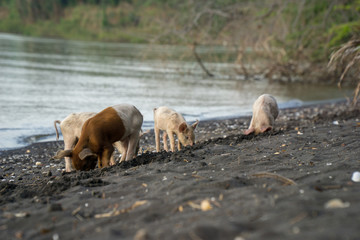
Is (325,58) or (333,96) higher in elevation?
(325,58)

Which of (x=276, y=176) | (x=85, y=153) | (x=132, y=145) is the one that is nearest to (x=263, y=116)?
(x=132, y=145)

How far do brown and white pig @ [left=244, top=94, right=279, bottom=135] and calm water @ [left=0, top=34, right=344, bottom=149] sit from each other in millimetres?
4806

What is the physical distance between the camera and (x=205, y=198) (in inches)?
193

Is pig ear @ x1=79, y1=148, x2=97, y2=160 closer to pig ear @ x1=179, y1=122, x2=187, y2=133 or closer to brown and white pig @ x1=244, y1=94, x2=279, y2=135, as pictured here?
pig ear @ x1=179, y1=122, x2=187, y2=133

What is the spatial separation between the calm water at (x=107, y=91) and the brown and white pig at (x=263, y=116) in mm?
4806

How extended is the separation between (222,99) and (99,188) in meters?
16.3

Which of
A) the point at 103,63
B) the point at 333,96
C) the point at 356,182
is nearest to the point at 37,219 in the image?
the point at 356,182

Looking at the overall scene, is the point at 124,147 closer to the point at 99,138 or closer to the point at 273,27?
the point at 99,138

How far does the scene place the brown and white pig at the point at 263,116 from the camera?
34.1 ft

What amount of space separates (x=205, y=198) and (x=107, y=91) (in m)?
18.3

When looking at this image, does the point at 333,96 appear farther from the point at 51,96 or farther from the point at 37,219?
the point at 37,219

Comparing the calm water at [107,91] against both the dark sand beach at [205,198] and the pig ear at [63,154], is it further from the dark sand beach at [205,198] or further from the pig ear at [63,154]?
the dark sand beach at [205,198]

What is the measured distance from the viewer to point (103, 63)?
36594 millimetres

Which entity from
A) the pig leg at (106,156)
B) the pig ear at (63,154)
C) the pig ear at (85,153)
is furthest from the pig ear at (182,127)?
the pig ear at (63,154)
